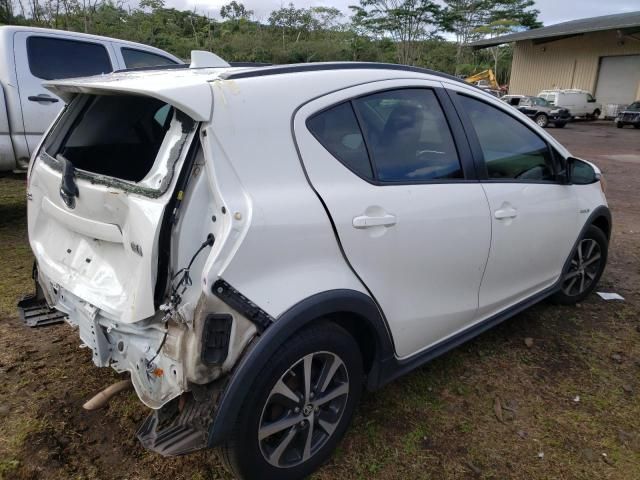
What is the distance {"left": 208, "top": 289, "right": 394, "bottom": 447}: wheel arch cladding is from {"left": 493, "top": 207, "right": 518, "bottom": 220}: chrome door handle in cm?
97

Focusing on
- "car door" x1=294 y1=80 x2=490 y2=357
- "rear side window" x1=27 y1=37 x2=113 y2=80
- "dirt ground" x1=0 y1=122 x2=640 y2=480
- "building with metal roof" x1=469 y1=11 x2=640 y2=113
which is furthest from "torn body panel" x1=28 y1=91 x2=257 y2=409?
"building with metal roof" x1=469 y1=11 x2=640 y2=113

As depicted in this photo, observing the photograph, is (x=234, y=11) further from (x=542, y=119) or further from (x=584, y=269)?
(x=584, y=269)

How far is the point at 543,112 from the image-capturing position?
83.8 feet

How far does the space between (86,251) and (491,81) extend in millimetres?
38978

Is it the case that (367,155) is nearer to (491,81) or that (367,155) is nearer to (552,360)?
(552,360)

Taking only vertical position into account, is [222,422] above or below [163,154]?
below

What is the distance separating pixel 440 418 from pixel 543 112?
2611 cm

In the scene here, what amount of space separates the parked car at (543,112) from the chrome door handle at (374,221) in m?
24.7

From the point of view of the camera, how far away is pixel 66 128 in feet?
8.36

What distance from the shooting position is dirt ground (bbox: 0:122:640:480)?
237cm

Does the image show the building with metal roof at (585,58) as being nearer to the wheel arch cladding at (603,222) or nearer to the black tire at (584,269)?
the wheel arch cladding at (603,222)

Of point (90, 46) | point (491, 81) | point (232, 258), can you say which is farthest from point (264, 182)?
point (491, 81)

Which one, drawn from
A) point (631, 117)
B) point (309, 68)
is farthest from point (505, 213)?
point (631, 117)

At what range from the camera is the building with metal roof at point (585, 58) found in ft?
97.3
